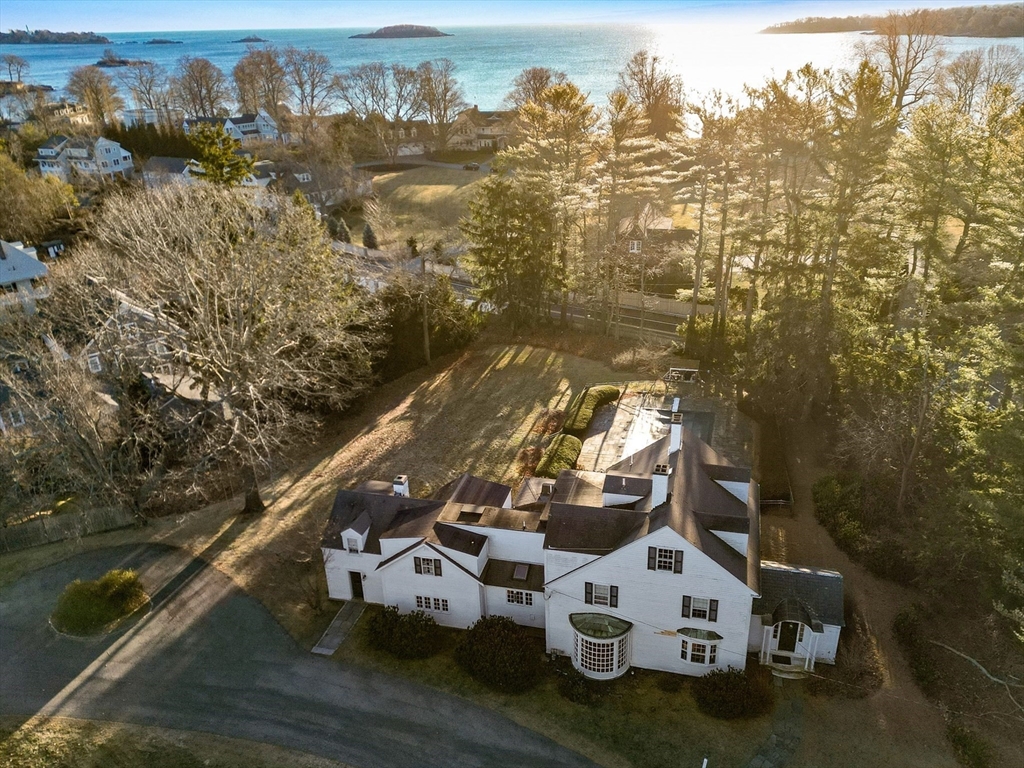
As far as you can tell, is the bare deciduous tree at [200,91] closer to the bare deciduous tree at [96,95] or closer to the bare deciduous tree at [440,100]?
the bare deciduous tree at [96,95]

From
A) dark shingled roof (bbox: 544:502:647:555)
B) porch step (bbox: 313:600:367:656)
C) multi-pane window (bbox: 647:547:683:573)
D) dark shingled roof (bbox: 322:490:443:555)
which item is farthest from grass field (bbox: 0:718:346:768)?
multi-pane window (bbox: 647:547:683:573)

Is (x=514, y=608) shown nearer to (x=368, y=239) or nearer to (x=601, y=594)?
(x=601, y=594)

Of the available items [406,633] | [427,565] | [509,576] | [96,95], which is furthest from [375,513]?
[96,95]

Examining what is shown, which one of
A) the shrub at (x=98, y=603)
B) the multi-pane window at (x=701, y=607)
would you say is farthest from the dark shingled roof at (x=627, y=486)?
the shrub at (x=98, y=603)

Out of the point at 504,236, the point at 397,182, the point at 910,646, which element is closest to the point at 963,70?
the point at 504,236

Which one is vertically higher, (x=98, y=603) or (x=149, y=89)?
(x=149, y=89)

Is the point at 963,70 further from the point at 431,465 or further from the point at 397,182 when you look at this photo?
the point at 431,465
